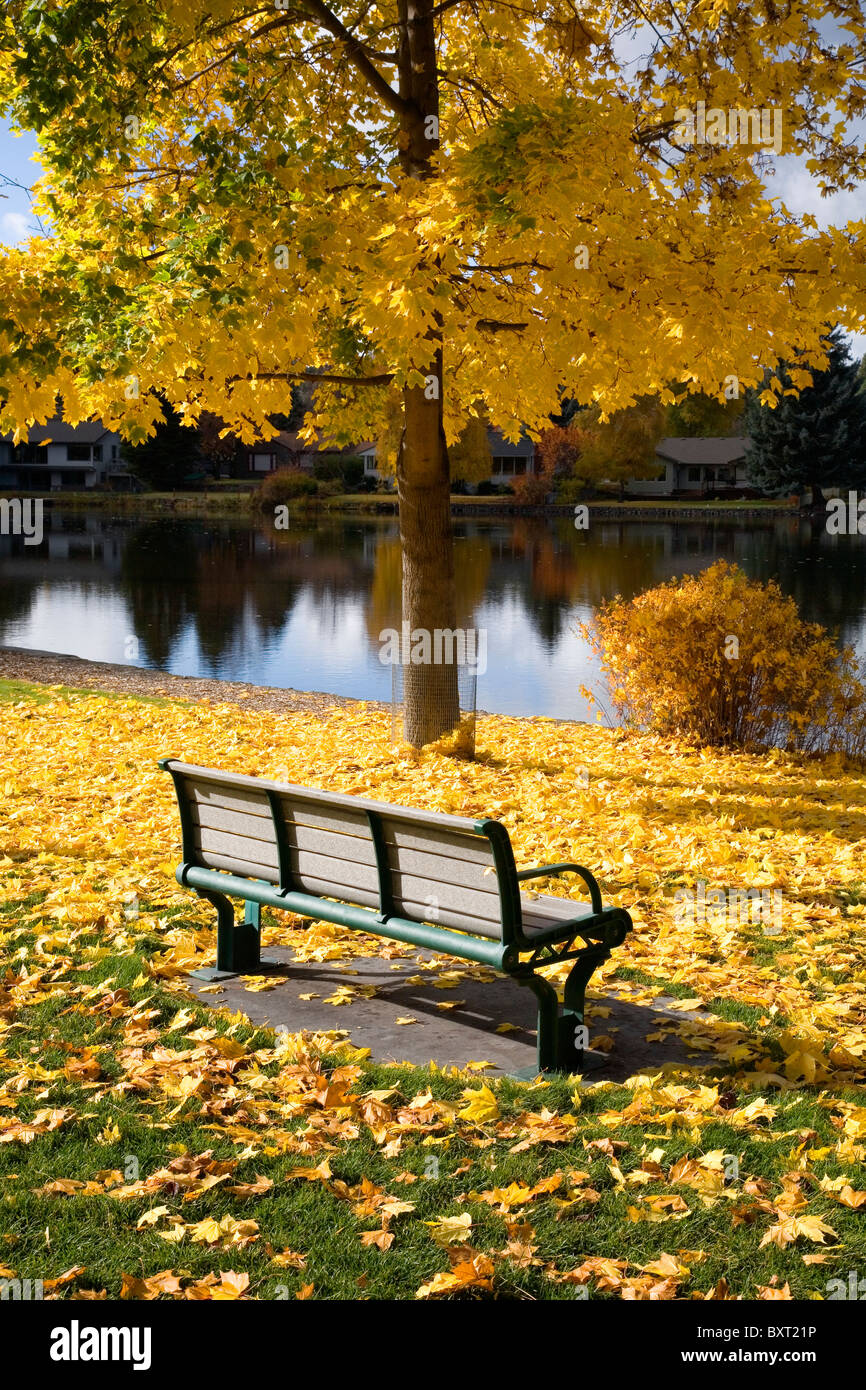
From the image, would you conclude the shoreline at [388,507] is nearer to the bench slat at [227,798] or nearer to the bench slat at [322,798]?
the bench slat at [227,798]

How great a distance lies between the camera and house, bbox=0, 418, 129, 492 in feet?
324

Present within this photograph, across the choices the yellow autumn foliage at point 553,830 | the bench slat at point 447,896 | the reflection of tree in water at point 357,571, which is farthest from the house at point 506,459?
the bench slat at point 447,896

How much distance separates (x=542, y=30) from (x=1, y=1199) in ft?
39.8

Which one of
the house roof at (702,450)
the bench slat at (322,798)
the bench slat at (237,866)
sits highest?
the house roof at (702,450)

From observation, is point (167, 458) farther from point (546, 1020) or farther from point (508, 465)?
point (546, 1020)

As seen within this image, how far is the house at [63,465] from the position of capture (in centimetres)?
9869

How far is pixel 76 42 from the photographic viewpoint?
9477 mm

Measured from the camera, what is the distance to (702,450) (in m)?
97.9

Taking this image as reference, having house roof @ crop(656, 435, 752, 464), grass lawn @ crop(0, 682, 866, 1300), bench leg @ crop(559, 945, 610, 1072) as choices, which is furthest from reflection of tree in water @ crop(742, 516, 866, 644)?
house roof @ crop(656, 435, 752, 464)

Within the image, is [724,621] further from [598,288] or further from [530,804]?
[598,288]

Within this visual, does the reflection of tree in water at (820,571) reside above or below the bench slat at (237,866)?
above

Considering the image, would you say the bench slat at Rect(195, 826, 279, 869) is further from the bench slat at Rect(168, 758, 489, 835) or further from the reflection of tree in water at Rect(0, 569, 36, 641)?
the reflection of tree in water at Rect(0, 569, 36, 641)

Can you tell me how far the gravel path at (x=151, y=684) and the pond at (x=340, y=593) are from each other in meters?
3.36

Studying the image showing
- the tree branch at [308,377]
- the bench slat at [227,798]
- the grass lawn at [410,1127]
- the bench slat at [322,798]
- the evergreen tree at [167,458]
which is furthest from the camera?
the evergreen tree at [167,458]
